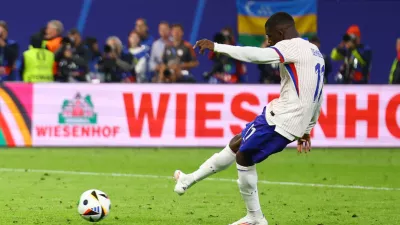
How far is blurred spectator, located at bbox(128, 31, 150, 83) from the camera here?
67.3 feet

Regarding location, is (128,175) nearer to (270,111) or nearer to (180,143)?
(180,143)

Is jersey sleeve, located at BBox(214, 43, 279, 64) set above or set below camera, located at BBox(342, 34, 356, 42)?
below

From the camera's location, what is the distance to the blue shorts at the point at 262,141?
340 inches

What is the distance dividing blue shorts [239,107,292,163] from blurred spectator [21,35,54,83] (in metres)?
10.4

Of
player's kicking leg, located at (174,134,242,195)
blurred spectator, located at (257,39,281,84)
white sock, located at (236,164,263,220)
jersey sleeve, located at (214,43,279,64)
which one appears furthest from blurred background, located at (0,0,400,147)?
jersey sleeve, located at (214,43,279,64)

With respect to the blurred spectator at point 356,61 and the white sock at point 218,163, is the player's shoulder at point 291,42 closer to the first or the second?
the white sock at point 218,163

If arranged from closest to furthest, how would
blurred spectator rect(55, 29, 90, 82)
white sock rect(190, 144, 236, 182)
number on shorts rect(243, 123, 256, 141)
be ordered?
1. number on shorts rect(243, 123, 256, 141)
2. white sock rect(190, 144, 236, 182)
3. blurred spectator rect(55, 29, 90, 82)

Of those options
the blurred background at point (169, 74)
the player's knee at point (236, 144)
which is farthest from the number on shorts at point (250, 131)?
the blurred background at point (169, 74)

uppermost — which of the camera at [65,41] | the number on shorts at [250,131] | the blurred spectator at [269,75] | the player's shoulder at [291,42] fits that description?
the camera at [65,41]

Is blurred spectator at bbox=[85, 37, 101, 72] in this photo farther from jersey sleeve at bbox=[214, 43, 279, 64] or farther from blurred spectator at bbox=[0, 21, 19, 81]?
jersey sleeve at bbox=[214, 43, 279, 64]

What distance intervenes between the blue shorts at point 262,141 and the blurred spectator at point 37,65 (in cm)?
1038

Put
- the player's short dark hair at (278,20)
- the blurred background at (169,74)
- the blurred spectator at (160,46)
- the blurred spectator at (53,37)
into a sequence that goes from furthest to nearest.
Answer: the blurred spectator at (160,46), the blurred spectator at (53,37), the blurred background at (169,74), the player's short dark hair at (278,20)

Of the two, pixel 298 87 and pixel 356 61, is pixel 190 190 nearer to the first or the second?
pixel 298 87

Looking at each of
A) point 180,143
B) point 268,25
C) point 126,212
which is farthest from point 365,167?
point 268,25
